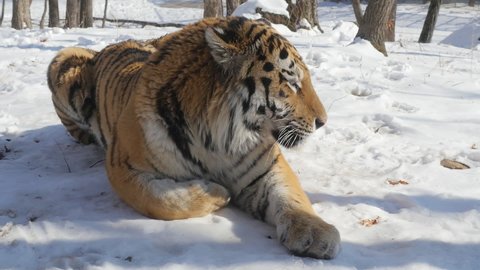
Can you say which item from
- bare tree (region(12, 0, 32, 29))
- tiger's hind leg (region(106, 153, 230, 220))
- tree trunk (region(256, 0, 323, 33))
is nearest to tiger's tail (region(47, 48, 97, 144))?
tiger's hind leg (region(106, 153, 230, 220))

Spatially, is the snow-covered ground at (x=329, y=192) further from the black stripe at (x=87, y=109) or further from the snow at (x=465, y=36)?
the snow at (x=465, y=36)

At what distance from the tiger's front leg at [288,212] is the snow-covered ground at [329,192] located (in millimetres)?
54

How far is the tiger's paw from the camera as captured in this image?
2270 mm

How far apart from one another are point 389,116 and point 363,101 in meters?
0.46

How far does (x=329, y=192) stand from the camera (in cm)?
311

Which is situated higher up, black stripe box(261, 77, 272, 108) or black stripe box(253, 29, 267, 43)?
black stripe box(253, 29, 267, 43)

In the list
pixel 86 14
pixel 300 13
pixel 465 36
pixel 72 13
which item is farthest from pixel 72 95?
pixel 465 36

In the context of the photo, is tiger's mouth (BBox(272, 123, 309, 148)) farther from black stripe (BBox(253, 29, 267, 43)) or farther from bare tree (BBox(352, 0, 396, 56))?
bare tree (BBox(352, 0, 396, 56))

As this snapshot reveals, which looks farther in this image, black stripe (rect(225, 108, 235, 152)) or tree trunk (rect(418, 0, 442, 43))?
tree trunk (rect(418, 0, 442, 43))

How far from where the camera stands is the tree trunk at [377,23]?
755 cm

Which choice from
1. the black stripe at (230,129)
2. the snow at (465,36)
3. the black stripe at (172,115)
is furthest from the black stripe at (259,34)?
the snow at (465,36)

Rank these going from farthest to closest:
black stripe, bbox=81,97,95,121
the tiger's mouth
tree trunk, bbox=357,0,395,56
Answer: tree trunk, bbox=357,0,395,56 < black stripe, bbox=81,97,95,121 < the tiger's mouth

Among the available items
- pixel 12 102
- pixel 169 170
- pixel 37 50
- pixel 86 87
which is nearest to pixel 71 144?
pixel 86 87

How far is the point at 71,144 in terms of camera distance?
4.09 m
